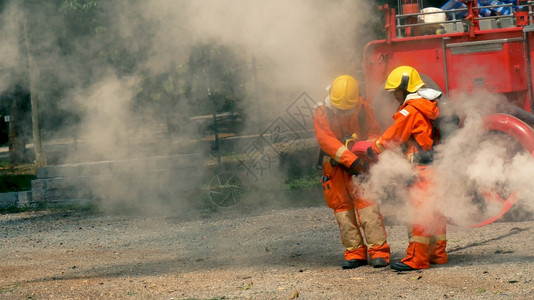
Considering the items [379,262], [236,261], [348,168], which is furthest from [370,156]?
[236,261]

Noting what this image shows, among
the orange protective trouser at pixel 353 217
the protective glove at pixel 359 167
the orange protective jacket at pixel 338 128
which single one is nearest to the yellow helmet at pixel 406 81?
the orange protective jacket at pixel 338 128

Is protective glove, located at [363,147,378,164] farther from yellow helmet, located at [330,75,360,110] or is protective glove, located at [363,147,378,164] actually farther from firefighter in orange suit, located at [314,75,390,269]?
yellow helmet, located at [330,75,360,110]

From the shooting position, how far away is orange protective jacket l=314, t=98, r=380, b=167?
664 cm

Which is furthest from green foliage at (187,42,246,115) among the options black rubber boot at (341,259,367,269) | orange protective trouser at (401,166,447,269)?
orange protective trouser at (401,166,447,269)

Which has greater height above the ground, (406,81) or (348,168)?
(406,81)

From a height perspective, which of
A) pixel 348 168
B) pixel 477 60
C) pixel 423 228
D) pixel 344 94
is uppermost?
pixel 477 60

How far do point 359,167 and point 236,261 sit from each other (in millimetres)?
1551

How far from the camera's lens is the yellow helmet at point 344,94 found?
669cm

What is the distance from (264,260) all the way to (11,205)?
6.72m

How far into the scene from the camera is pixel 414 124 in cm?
629

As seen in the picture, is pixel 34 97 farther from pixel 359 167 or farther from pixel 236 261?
pixel 359 167

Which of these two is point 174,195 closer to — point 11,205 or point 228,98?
point 11,205

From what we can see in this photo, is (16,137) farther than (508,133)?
Yes

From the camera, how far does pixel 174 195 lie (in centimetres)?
1191
